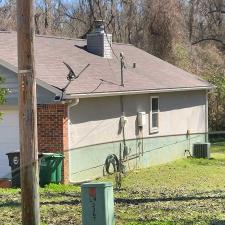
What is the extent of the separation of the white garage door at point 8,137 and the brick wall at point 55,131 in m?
0.99

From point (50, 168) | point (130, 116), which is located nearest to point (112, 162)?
point (130, 116)

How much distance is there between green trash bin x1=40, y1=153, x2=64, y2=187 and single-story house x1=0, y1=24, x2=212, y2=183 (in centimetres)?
56

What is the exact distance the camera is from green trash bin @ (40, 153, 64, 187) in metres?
16.0

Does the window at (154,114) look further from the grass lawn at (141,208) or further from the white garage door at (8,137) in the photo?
the grass lawn at (141,208)

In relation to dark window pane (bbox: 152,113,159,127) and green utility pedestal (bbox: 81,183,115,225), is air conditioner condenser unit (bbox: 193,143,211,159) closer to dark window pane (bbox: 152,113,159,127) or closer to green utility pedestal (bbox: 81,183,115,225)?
dark window pane (bbox: 152,113,159,127)

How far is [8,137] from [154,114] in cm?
691

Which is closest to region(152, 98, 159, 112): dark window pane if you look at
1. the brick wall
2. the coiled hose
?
the coiled hose

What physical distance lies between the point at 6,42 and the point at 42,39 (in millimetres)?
2592

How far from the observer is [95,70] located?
68.5 feet

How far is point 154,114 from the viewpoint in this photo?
75.0ft

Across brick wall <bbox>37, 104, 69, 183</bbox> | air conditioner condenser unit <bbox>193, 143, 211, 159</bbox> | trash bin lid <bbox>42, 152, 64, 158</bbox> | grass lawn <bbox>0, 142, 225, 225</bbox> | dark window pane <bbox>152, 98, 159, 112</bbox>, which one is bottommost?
air conditioner condenser unit <bbox>193, 143, 211, 159</bbox>

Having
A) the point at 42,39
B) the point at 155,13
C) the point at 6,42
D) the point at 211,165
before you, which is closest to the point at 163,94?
the point at 211,165

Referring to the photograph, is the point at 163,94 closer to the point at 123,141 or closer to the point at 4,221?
the point at 123,141

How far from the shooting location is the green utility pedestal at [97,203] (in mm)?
7867
